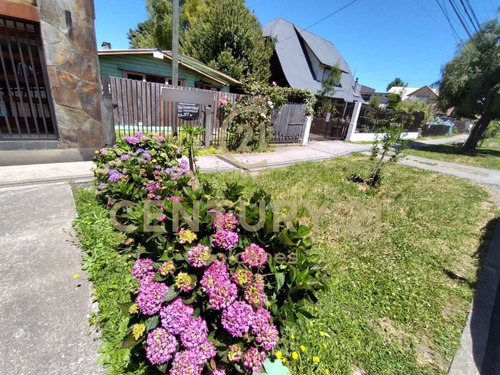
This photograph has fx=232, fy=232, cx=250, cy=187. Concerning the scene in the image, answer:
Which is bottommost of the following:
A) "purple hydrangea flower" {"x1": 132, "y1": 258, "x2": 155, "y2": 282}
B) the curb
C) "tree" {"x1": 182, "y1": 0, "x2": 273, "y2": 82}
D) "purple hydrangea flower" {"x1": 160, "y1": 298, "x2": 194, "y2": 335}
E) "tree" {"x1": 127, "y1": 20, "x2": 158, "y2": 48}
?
the curb

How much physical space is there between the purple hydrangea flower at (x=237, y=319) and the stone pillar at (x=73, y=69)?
525 centimetres

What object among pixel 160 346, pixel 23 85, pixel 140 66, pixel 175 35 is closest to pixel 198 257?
pixel 160 346

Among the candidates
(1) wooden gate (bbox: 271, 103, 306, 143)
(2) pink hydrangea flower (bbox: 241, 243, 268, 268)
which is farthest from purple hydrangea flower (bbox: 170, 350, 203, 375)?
(1) wooden gate (bbox: 271, 103, 306, 143)

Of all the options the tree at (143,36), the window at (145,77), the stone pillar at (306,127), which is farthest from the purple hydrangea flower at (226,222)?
the tree at (143,36)

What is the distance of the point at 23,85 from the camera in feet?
14.3

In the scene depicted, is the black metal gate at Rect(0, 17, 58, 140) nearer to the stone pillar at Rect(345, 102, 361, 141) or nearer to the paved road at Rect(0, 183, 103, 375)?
the paved road at Rect(0, 183, 103, 375)

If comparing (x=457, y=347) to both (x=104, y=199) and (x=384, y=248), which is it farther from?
(x=104, y=199)

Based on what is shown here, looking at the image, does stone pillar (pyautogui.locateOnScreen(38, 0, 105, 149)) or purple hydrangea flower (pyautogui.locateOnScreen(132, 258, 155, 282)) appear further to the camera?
stone pillar (pyautogui.locateOnScreen(38, 0, 105, 149))

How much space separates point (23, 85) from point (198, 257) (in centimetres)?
548

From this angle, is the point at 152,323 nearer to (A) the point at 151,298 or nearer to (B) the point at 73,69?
(A) the point at 151,298

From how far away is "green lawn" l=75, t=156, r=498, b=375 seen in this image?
1830 millimetres

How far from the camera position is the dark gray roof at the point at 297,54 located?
17.6 m

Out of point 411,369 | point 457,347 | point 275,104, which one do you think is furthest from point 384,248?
point 275,104

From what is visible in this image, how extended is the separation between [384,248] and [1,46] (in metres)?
7.10
